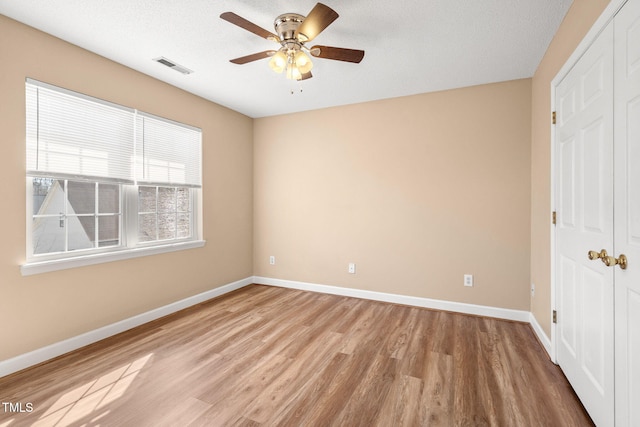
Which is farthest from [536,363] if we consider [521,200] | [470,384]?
[521,200]

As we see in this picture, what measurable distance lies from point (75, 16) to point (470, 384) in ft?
13.0

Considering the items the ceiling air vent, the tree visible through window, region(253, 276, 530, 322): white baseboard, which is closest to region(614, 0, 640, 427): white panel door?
region(253, 276, 530, 322): white baseboard

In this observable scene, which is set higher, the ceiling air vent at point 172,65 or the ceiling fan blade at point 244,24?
the ceiling air vent at point 172,65

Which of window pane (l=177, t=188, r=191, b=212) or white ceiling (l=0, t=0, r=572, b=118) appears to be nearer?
white ceiling (l=0, t=0, r=572, b=118)

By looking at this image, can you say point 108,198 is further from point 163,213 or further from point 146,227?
point 163,213

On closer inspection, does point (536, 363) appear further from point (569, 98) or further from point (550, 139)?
point (569, 98)

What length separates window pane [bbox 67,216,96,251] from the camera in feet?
8.52

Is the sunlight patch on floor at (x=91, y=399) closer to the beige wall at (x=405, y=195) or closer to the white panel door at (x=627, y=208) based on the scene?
the beige wall at (x=405, y=195)

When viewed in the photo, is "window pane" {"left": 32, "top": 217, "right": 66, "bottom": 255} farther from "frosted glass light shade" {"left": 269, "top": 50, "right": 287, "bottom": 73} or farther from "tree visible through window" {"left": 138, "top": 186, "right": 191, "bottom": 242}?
"frosted glass light shade" {"left": 269, "top": 50, "right": 287, "bottom": 73}

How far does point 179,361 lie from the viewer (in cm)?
237

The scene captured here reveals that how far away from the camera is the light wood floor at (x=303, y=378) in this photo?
1748 mm

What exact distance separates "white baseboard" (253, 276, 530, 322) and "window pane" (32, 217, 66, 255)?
2657 millimetres

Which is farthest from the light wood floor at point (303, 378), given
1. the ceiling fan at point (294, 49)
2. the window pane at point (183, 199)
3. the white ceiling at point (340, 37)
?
the white ceiling at point (340, 37)

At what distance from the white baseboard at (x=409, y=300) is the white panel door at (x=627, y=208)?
1.93 meters
